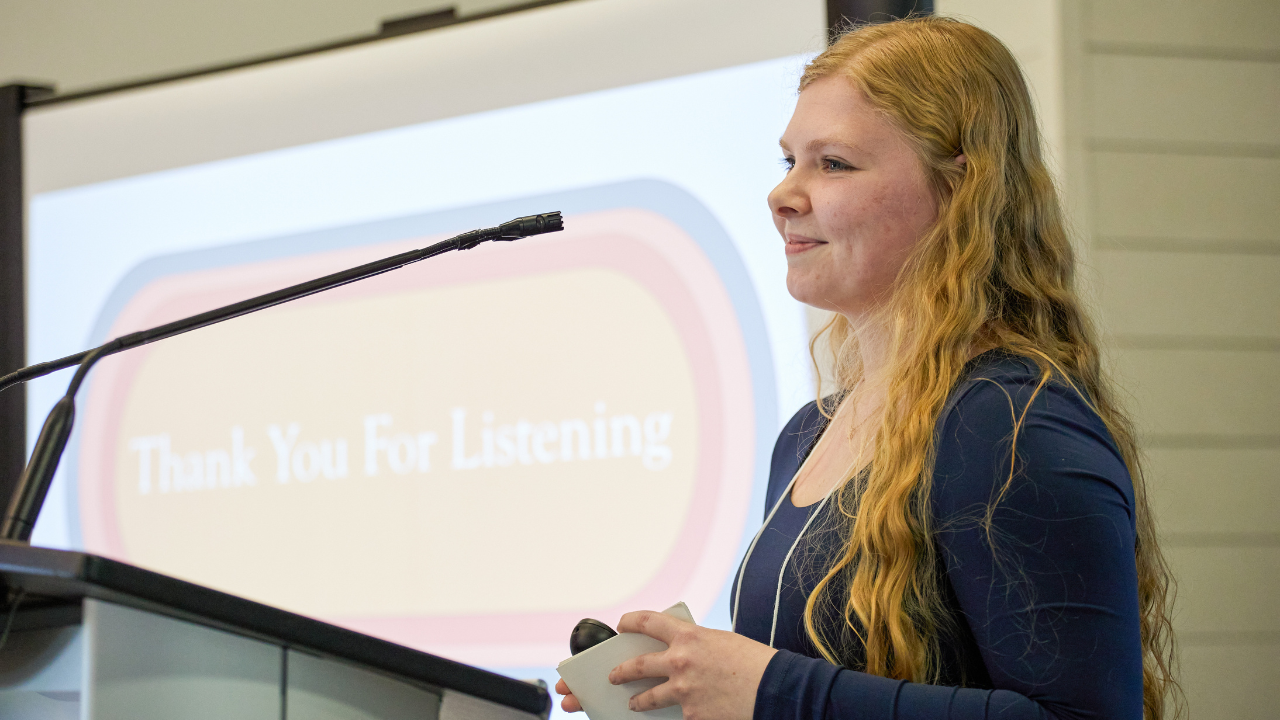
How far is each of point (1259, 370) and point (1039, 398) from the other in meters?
1.38

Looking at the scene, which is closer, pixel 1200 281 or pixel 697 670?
pixel 697 670

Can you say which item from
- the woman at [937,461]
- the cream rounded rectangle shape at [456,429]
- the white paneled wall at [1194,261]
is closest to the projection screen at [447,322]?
the cream rounded rectangle shape at [456,429]

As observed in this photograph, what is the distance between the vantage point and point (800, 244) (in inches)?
45.9

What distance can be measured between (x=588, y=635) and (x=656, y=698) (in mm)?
87

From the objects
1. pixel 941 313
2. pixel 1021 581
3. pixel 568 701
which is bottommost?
pixel 568 701

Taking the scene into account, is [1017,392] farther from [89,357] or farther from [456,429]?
[456,429]

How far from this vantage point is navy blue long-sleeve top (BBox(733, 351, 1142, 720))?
86 cm

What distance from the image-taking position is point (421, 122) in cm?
248

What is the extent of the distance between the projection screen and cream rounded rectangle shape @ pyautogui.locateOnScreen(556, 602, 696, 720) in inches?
45.4

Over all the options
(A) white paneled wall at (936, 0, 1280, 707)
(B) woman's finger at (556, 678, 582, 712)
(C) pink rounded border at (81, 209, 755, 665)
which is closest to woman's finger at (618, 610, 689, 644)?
(B) woman's finger at (556, 678, 582, 712)

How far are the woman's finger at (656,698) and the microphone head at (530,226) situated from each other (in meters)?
0.44

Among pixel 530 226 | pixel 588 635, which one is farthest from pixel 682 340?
pixel 588 635

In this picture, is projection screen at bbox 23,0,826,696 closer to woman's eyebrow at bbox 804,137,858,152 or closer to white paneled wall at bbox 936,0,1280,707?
white paneled wall at bbox 936,0,1280,707

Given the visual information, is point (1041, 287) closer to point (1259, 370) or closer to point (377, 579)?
point (1259, 370)
